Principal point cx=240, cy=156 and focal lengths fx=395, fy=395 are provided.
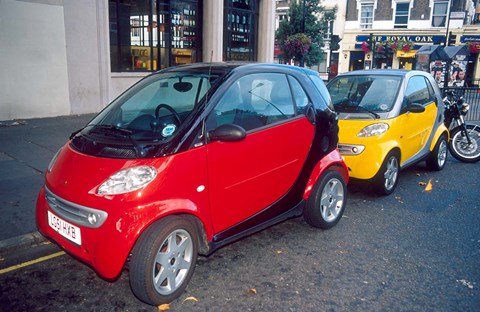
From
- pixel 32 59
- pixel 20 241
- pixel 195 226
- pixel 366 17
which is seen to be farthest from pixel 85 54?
pixel 366 17

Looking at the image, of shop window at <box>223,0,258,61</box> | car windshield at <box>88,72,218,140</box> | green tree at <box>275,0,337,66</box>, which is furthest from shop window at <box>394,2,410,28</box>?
car windshield at <box>88,72,218,140</box>

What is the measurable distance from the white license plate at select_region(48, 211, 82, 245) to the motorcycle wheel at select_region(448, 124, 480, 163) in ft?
24.3

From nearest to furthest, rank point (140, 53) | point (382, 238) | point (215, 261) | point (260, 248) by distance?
point (215, 261)
point (260, 248)
point (382, 238)
point (140, 53)

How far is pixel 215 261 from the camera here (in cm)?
370

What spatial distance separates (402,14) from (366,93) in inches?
1331

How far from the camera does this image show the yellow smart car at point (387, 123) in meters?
5.43

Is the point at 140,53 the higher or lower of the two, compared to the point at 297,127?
higher

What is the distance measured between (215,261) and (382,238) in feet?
6.09

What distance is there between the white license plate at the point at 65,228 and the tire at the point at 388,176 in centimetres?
393

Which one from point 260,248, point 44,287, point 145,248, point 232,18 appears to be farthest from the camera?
point 232,18

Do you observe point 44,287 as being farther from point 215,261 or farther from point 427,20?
point 427,20

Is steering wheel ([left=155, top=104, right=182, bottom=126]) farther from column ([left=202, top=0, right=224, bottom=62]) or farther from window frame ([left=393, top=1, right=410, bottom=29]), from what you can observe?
window frame ([left=393, top=1, right=410, bottom=29])

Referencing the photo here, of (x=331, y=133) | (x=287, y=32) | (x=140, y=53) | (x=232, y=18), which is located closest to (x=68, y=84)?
(x=140, y=53)

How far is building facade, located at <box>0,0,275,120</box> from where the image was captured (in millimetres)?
9742
